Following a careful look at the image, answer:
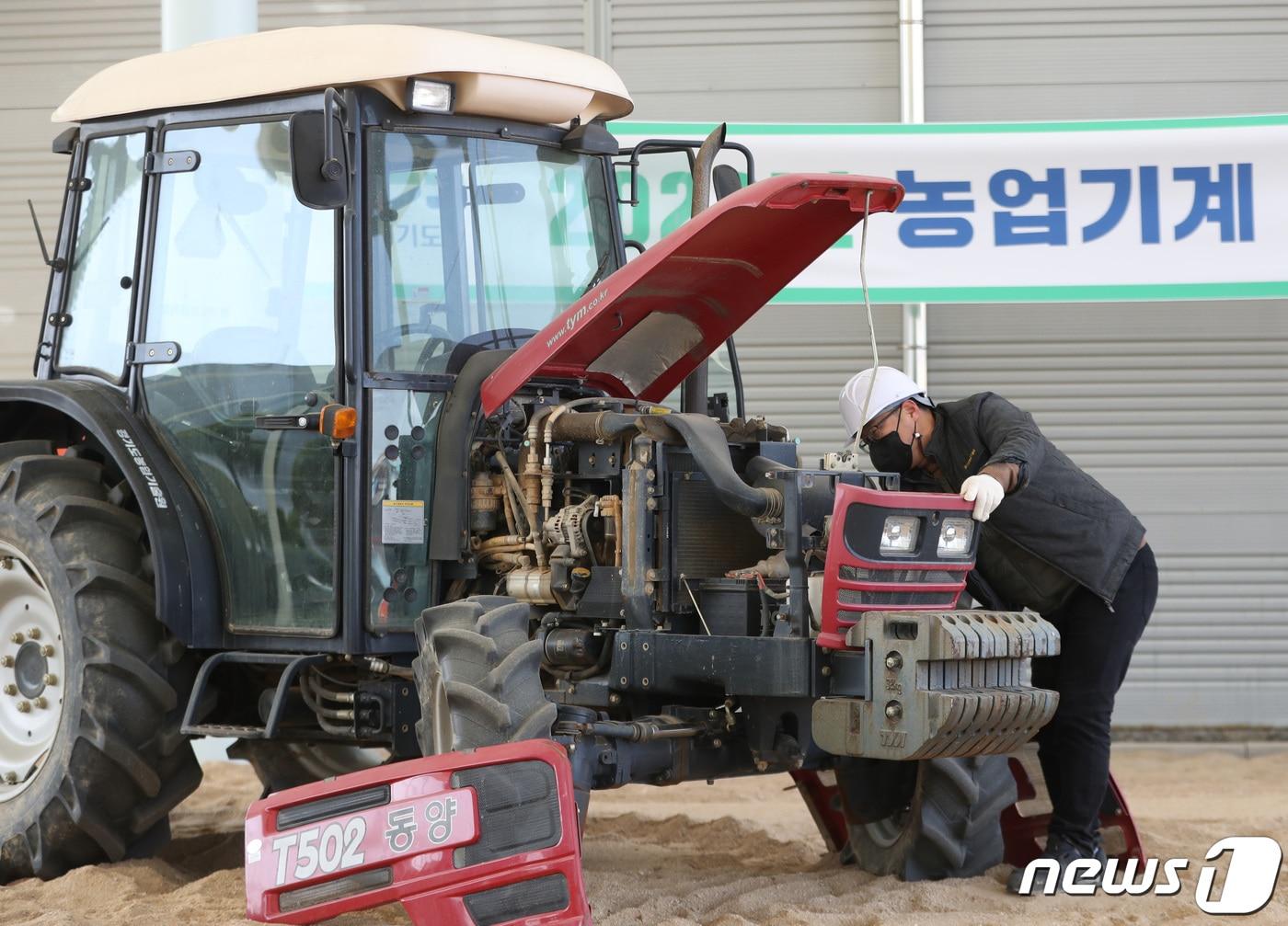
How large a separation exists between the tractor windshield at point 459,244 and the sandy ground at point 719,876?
177 centimetres

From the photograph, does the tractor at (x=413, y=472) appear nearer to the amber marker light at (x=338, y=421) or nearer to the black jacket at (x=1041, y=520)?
the amber marker light at (x=338, y=421)

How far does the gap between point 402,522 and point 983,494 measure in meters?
1.80

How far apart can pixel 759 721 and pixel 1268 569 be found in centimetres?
568

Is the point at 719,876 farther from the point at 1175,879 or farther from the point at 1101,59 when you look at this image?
the point at 1101,59

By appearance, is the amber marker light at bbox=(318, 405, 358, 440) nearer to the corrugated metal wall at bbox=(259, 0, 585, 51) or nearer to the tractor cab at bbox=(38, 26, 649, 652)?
the tractor cab at bbox=(38, 26, 649, 652)

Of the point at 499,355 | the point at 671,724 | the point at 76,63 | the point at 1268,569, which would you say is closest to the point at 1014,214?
the point at 1268,569

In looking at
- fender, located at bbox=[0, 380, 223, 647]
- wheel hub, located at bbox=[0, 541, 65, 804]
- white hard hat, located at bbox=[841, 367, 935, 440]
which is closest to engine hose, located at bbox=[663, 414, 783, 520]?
white hard hat, located at bbox=[841, 367, 935, 440]

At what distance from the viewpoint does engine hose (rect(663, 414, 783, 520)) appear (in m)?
4.44

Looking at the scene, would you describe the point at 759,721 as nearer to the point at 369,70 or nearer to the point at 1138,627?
the point at 1138,627

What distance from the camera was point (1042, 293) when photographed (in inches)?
336

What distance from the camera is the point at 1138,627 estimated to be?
5.25 m

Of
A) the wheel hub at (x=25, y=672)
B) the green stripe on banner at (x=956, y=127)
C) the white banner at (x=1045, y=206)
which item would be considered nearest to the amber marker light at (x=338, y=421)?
the wheel hub at (x=25, y=672)

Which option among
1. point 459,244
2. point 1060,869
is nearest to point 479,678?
point 459,244

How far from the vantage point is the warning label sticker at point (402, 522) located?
16.4 feet
